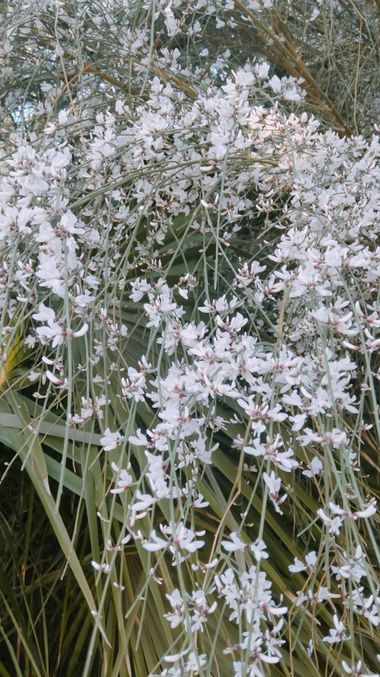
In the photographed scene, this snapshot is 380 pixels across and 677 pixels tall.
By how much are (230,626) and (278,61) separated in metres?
1.36

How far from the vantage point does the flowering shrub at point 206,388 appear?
2.49ft

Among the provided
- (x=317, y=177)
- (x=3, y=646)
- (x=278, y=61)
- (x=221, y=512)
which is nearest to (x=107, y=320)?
(x=221, y=512)

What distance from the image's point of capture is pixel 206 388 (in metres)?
0.77

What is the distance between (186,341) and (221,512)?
28 cm

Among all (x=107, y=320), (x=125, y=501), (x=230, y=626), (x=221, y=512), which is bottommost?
(x=230, y=626)

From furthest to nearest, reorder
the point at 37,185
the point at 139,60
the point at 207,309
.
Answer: the point at 139,60
the point at 207,309
the point at 37,185

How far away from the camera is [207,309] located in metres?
0.93

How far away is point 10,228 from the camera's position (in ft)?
2.86

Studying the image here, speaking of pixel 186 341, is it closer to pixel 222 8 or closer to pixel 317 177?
pixel 317 177

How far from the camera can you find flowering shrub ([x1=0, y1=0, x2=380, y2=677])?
758mm

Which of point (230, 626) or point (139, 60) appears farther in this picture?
point (139, 60)

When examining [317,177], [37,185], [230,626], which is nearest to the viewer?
[37,185]

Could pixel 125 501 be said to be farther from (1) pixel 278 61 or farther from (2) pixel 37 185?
(1) pixel 278 61

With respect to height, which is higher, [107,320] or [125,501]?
[107,320]
